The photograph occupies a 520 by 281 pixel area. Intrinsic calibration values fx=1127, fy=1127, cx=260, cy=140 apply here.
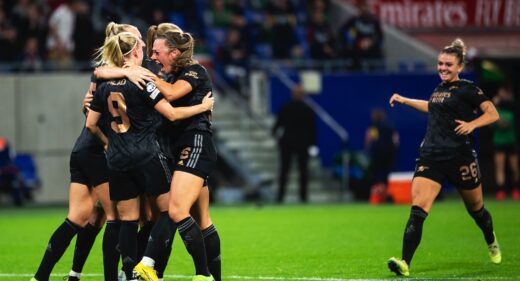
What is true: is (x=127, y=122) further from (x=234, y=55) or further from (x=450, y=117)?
(x=234, y=55)

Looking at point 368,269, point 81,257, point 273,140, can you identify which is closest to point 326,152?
point 273,140

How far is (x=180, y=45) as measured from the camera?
945 centimetres

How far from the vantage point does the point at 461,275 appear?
35.4 ft

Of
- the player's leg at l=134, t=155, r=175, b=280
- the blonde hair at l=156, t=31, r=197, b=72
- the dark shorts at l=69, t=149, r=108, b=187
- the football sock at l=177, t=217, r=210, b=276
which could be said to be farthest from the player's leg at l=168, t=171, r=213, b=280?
the blonde hair at l=156, t=31, r=197, b=72

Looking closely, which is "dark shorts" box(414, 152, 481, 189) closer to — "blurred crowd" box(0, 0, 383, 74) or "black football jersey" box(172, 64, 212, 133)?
"black football jersey" box(172, 64, 212, 133)

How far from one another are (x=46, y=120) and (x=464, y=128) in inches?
595

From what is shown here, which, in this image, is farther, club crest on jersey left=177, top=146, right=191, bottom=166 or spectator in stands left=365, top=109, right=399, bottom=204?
spectator in stands left=365, top=109, right=399, bottom=204

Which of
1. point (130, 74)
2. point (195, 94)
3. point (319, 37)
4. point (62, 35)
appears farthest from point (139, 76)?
point (319, 37)

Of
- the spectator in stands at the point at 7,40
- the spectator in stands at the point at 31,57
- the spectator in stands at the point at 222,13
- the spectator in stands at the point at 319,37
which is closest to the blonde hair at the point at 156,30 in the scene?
the spectator in stands at the point at 31,57

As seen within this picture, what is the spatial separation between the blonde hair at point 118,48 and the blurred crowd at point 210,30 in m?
14.3

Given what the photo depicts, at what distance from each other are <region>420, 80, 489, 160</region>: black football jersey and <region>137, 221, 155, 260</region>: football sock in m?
3.03

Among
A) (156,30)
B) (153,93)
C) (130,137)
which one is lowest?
(130,137)

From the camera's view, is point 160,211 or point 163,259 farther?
point 163,259

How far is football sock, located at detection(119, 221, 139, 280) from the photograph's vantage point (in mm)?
9344
